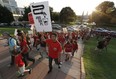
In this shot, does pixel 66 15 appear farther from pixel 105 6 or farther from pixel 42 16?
pixel 42 16

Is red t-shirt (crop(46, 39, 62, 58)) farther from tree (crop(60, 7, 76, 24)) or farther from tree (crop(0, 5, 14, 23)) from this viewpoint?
tree (crop(60, 7, 76, 24))

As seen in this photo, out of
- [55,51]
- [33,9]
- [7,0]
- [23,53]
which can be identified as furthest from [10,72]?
[7,0]

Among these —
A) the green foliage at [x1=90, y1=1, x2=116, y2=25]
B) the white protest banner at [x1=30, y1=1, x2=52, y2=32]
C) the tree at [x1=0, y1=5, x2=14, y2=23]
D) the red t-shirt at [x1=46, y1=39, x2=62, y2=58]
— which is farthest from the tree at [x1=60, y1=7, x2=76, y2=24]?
the red t-shirt at [x1=46, y1=39, x2=62, y2=58]

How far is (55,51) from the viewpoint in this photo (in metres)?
8.45

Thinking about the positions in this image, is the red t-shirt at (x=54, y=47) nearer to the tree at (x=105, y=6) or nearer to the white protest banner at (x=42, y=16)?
the white protest banner at (x=42, y=16)

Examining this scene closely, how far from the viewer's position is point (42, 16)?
9.46 m

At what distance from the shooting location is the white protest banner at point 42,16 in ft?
30.5

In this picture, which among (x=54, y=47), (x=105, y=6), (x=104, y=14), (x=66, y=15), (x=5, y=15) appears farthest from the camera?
(x=105, y=6)

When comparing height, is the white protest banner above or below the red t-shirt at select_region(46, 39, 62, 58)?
above

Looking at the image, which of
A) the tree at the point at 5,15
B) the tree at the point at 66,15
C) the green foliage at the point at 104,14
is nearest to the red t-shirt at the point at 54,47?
the tree at the point at 5,15

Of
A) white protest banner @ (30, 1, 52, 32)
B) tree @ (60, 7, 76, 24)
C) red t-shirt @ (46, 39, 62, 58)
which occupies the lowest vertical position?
tree @ (60, 7, 76, 24)

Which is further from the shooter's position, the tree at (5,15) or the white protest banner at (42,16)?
the tree at (5,15)

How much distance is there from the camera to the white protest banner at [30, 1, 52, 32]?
9.28 meters

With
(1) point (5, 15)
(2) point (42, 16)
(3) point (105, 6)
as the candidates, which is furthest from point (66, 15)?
(2) point (42, 16)
